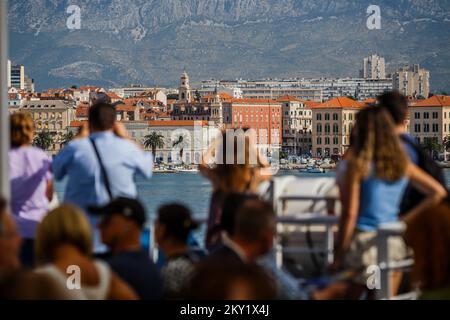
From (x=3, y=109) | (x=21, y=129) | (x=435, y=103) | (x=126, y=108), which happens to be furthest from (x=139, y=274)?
(x=126, y=108)

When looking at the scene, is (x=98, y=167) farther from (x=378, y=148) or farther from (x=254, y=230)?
(x=254, y=230)

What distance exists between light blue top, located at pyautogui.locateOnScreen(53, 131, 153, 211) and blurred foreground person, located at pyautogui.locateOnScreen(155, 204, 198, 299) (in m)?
0.60

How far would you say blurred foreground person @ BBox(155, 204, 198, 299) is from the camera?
3471mm

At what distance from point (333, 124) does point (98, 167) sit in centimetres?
9364

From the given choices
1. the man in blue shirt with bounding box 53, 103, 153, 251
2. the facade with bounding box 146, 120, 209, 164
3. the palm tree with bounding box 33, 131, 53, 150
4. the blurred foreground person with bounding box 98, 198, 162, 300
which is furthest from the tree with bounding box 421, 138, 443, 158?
the blurred foreground person with bounding box 98, 198, 162, 300

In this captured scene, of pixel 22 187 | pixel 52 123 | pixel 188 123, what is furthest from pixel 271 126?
pixel 22 187

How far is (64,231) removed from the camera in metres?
3.02

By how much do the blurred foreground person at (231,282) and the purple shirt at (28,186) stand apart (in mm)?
1495

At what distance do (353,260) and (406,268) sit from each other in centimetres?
15

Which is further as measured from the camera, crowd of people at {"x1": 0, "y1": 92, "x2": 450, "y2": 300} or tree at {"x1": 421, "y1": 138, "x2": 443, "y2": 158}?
tree at {"x1": 421, "y1": 138, "x2": 443, "y2": 158}

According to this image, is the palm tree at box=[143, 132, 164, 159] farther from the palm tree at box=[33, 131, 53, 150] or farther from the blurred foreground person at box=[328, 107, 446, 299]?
the blurred foreground person at box=[328, 107, 446, 299]

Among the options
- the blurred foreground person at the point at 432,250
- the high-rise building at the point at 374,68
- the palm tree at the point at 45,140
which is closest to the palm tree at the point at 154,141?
the palm tree at the point at 45,140

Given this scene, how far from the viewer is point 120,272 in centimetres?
341

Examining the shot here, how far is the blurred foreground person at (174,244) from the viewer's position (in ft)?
11.4
